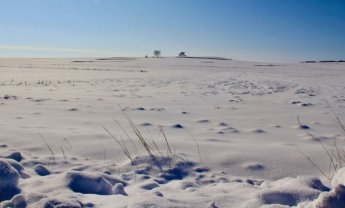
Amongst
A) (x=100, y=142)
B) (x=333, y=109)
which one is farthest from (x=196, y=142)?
(x=333, y=109)

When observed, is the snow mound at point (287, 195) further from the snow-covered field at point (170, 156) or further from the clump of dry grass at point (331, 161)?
the clump of dry grass at point (331, 161)

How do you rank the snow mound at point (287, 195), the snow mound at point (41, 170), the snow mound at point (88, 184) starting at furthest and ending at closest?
the snow mound at point (41, 170) → the snow mound at point (88, 184) → the snow mound at point (287, 195)

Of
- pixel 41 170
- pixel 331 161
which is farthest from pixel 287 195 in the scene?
pixel 41 170

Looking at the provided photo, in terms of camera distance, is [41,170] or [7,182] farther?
[41,170]

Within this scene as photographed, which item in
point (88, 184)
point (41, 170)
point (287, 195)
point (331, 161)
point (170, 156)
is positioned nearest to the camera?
point (287, 195)

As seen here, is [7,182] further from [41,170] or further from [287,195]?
[287,195]

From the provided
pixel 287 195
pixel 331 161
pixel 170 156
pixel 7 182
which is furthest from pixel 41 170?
pixel 331 161

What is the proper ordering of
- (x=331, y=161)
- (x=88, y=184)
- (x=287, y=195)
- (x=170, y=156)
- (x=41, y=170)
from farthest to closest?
(x=170, y=156), (x=331, y=161), (x=41, y=170), (x=88, y=184), (x=287, y=195)

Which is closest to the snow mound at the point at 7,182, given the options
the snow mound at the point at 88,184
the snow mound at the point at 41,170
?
the snow mound at the point at 88,184

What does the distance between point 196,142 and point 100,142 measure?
0.79 meters

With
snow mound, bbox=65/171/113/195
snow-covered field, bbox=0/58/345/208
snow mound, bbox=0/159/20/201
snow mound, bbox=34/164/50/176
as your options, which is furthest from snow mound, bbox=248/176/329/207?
snow mound, bbox=34/164/50/176

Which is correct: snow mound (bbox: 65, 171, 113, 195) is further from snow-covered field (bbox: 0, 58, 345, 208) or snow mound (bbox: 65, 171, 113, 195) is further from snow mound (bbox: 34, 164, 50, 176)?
snow mound (bbox: 34, 164, 50, 176)

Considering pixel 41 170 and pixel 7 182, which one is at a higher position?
pixel 7 182

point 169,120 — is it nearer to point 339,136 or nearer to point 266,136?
point 266,136
